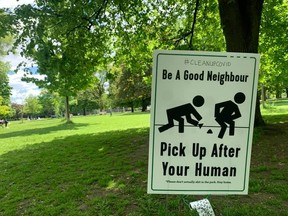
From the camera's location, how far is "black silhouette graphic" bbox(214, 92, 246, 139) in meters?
2.07

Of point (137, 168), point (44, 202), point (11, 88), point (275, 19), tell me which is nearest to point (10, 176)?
point (44, 202)

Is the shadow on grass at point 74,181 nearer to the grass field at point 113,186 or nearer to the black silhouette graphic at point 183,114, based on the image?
the grass field at point 113,186

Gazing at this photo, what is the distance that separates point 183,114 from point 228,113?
1.10 feet

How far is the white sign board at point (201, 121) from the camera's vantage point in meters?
2.04

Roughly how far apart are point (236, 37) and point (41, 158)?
651 cm

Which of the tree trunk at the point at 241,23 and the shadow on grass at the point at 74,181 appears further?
the tree trunk at the point at 241,23

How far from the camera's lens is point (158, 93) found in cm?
205

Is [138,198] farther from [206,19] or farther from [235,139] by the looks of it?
[206,19]

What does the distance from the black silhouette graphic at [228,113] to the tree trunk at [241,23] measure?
607 cm

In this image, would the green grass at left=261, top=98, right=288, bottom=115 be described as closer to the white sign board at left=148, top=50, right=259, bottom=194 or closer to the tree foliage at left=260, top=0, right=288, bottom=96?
the tree foliage at left=260, top=0, right=288, bottom=96

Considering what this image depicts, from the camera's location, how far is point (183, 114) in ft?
6.73

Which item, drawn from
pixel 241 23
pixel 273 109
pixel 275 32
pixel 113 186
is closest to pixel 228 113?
pixel 113 186

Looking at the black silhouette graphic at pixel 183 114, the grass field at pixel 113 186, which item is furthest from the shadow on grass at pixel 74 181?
the black silhouette graphic at pixel 183 114

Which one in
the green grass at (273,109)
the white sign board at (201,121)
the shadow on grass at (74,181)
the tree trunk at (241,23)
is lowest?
the shadow on grass at (74,181)
